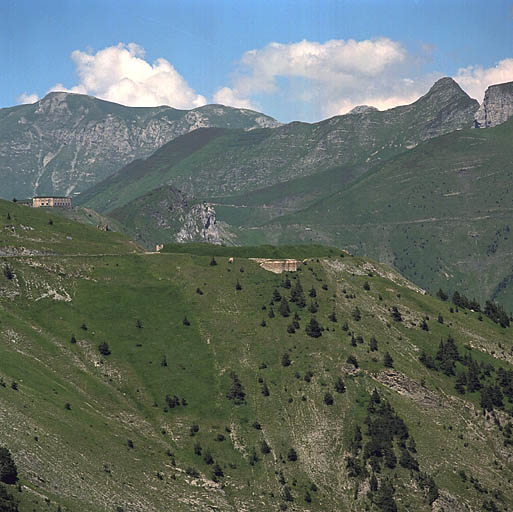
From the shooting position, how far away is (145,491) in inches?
6747

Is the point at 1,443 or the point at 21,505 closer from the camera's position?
the point at 21,505

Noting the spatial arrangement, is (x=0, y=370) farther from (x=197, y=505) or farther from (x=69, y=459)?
(x=197, y=505)

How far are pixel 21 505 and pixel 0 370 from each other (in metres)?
59.1

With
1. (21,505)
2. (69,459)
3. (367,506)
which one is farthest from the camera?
(367,506)

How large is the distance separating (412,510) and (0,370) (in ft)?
324

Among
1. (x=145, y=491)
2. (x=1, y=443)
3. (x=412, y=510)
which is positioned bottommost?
(x=412, y=510)

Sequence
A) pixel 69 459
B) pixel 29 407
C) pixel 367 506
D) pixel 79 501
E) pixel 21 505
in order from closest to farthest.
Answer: pixel 21 505
pixel 79 501
pixel 69 459
pixel 29 407
pixel 367 506

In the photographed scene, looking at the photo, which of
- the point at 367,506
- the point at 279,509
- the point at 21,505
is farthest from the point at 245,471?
the point at 21,505

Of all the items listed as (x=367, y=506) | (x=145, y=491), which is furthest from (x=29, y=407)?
(x=367, y=506)

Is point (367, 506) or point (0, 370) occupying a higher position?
point (0, 370)

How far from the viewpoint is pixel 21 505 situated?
13600 cm

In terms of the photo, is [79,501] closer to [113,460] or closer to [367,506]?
[113,460]

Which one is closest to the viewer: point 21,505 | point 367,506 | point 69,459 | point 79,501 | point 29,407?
point 21,505

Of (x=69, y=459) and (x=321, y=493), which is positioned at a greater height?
(x=69, y=459)
